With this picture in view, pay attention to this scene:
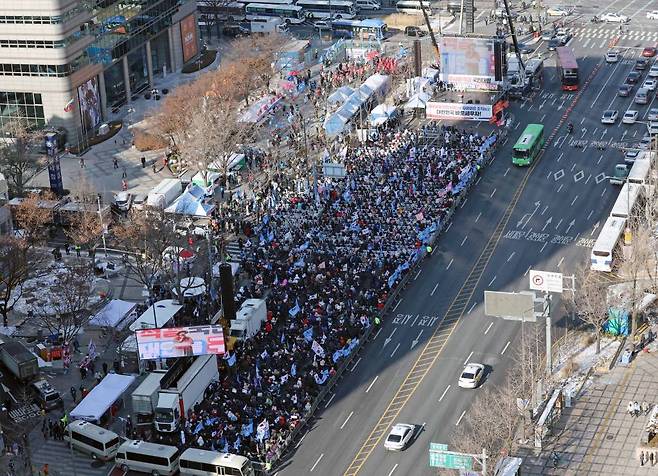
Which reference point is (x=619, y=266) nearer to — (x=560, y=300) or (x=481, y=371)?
(x=560, y=300)

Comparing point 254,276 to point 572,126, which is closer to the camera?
point 254,276

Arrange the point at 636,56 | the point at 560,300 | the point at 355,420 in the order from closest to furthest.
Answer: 1. the point at 355,420
2. the point at 560,300
3. the point at 636,56

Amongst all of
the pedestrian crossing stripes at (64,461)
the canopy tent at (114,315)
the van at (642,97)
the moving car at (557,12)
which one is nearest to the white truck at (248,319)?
the canopy tent at (114,315)

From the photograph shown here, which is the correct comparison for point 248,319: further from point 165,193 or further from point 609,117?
point 609,117

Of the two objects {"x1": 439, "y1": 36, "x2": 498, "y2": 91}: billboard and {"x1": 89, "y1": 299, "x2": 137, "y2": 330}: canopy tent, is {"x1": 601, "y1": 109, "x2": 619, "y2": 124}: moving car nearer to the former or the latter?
{"x1": 439, "y1": 36, "x2": 498, "y2": 91}: billboard

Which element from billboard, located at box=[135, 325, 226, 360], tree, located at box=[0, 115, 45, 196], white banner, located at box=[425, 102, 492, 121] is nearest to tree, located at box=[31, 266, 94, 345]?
billboard, located at box=[135, 325, 226, 360]

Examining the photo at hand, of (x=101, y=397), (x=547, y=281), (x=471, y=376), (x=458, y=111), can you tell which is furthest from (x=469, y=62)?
(x=101, y=397)

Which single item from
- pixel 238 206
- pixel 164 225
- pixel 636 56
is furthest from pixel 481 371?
pixel 636 56
